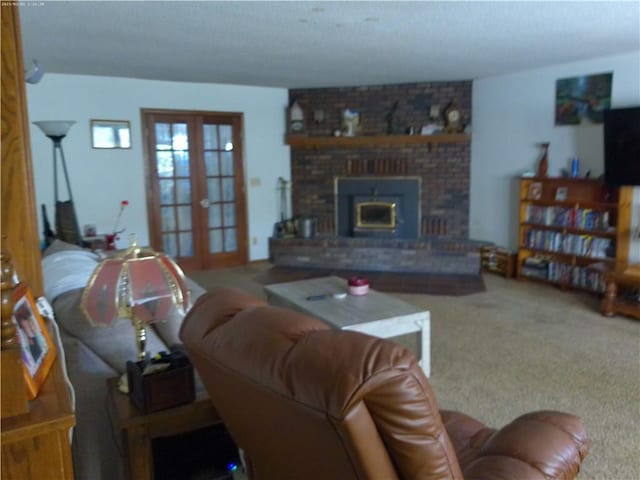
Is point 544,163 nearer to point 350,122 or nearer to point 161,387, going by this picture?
point 350,122

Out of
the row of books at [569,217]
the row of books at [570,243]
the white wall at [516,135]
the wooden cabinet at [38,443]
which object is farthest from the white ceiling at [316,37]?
→ the wooden cabinet at [38,443]

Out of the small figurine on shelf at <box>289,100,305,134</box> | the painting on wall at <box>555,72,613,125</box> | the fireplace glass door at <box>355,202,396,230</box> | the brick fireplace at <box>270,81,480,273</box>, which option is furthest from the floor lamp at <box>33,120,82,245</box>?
the painting on wall at <box>555,72,613,125</box>

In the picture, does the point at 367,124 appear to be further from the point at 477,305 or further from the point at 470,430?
the point at 470,430

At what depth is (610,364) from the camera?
3.33 metres

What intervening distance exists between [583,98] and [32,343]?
518 cm

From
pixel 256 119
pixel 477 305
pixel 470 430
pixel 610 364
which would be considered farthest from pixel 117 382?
pixel 256 119

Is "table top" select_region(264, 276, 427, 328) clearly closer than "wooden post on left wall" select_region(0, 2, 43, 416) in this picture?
No

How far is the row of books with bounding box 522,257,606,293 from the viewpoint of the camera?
15.8 ft

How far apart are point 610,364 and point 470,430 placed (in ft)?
6.88

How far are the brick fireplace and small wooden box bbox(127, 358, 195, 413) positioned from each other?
15.8ft

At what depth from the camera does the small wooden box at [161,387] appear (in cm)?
150

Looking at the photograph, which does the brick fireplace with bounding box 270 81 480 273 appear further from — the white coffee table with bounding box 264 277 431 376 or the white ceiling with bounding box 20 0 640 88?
the white coffee table with bounding box 264 277 431 376

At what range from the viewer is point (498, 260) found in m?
5.88

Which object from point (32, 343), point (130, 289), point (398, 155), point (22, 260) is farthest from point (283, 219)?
point (32, 343)
